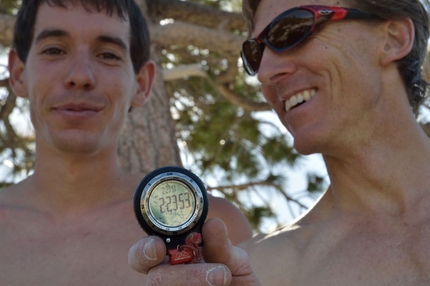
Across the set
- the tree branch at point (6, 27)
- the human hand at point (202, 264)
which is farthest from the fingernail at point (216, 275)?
the tree branch at point (6, 27)

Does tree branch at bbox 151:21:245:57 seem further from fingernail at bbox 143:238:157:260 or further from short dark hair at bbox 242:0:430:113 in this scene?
fingernail at bbox 143:238:157:260

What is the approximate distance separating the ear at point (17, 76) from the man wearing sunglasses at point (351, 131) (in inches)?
44.1

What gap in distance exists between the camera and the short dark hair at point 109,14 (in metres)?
3.41

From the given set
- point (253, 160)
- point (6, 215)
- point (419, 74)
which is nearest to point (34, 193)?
point (6, 215)

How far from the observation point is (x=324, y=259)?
291 cm

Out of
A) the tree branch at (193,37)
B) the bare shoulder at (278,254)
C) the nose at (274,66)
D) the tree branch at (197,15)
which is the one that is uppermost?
the nose at (274,66)

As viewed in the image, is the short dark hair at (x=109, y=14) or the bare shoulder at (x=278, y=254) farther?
the short dark hair at (x=109, y=14)

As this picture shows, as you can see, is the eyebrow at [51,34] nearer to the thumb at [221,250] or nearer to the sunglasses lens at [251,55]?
the sunglasses lens at [251,55]

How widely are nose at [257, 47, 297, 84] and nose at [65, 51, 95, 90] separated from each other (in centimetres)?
72

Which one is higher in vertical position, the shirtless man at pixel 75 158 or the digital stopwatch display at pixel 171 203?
the digital stopwatch display at pixel 171 203

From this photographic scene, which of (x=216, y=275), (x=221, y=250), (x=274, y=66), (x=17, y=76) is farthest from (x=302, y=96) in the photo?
(x=17, y=76)

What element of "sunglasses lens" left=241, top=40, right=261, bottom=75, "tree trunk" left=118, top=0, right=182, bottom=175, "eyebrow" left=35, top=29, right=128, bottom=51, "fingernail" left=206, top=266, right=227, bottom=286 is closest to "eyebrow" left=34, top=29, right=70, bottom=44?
"eyebrow" left=35, top=29, right=128, bottom=51

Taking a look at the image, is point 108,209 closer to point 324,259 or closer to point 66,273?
point 66,273

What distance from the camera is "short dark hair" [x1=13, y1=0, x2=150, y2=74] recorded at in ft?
11.2
